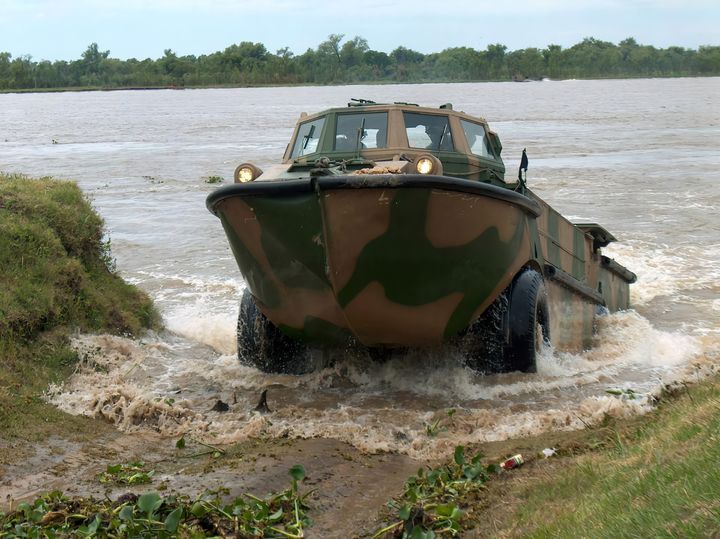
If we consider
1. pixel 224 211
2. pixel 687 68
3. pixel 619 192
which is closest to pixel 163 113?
pixel 619 192

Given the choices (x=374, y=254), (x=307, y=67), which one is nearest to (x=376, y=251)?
(x=374, y=254)

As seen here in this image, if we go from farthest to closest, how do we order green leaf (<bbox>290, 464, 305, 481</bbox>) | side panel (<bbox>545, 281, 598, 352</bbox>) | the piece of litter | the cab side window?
side panel (<bbox>545, 281, 598, 352</bbox>) < the cab side window < the piece of litter < green leaf (<bbox>290, 464, 305, 481</bbox>)

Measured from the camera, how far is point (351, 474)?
18.2ft

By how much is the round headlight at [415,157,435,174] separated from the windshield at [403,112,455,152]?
1329 mm

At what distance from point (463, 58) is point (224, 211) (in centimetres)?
9717

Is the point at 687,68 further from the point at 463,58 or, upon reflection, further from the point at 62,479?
the point at 62,479

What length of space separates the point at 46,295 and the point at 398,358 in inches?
104

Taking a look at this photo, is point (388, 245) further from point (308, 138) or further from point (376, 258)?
point (308, 138)

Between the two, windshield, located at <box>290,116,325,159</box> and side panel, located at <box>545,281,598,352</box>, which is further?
side panel, located at <box>545,281,598,352</box>

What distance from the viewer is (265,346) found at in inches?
315

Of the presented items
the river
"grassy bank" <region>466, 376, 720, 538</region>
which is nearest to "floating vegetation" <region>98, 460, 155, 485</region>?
the river

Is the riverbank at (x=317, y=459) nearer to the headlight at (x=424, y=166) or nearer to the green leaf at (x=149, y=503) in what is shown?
the green leaf at (x=149, y=503)

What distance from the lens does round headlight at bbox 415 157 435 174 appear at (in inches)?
259

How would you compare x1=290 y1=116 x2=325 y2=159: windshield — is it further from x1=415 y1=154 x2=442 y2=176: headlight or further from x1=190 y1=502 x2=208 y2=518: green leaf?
x1=190 y1=502 x2=208 y2=518: green leaf
